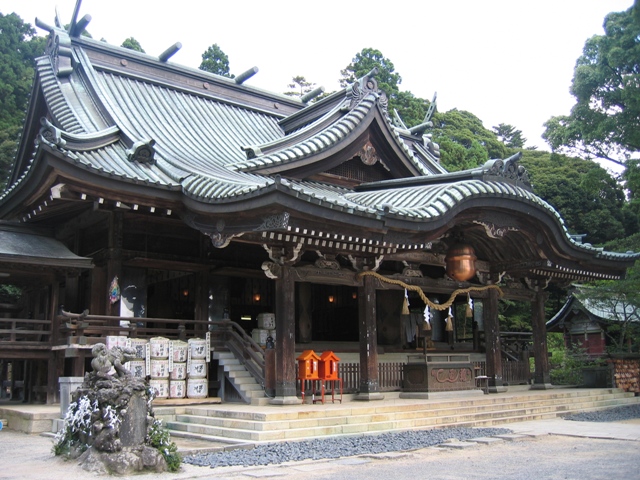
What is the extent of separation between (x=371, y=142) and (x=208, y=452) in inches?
439

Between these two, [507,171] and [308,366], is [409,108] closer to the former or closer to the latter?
[507,171]

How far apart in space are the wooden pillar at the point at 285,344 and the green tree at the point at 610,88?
54.4 ft

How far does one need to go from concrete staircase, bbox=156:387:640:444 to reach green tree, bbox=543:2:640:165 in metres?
14.0

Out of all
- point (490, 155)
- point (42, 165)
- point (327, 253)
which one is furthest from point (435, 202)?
point (490, 155)

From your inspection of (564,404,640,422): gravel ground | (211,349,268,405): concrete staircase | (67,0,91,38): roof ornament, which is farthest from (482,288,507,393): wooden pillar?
(67,0,91,38): roof ornament

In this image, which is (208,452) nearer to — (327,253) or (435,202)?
(327,253)

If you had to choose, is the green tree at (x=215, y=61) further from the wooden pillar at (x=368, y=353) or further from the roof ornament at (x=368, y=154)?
the wooden pillar at (x=368, y=353)

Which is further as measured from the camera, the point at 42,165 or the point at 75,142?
the point at 75,142

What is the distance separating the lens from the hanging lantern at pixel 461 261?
1695cm

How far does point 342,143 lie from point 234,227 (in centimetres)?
541

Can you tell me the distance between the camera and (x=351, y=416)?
12.2m

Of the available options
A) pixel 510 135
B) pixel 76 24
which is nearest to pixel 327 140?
pixel 76 24

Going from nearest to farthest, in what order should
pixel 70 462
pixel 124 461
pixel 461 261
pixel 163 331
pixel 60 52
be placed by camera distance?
pixel 124 461, pixel 70 462, pixel 163 331, pixel 461 261, pixel 60 52

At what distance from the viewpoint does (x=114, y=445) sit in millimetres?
8320
